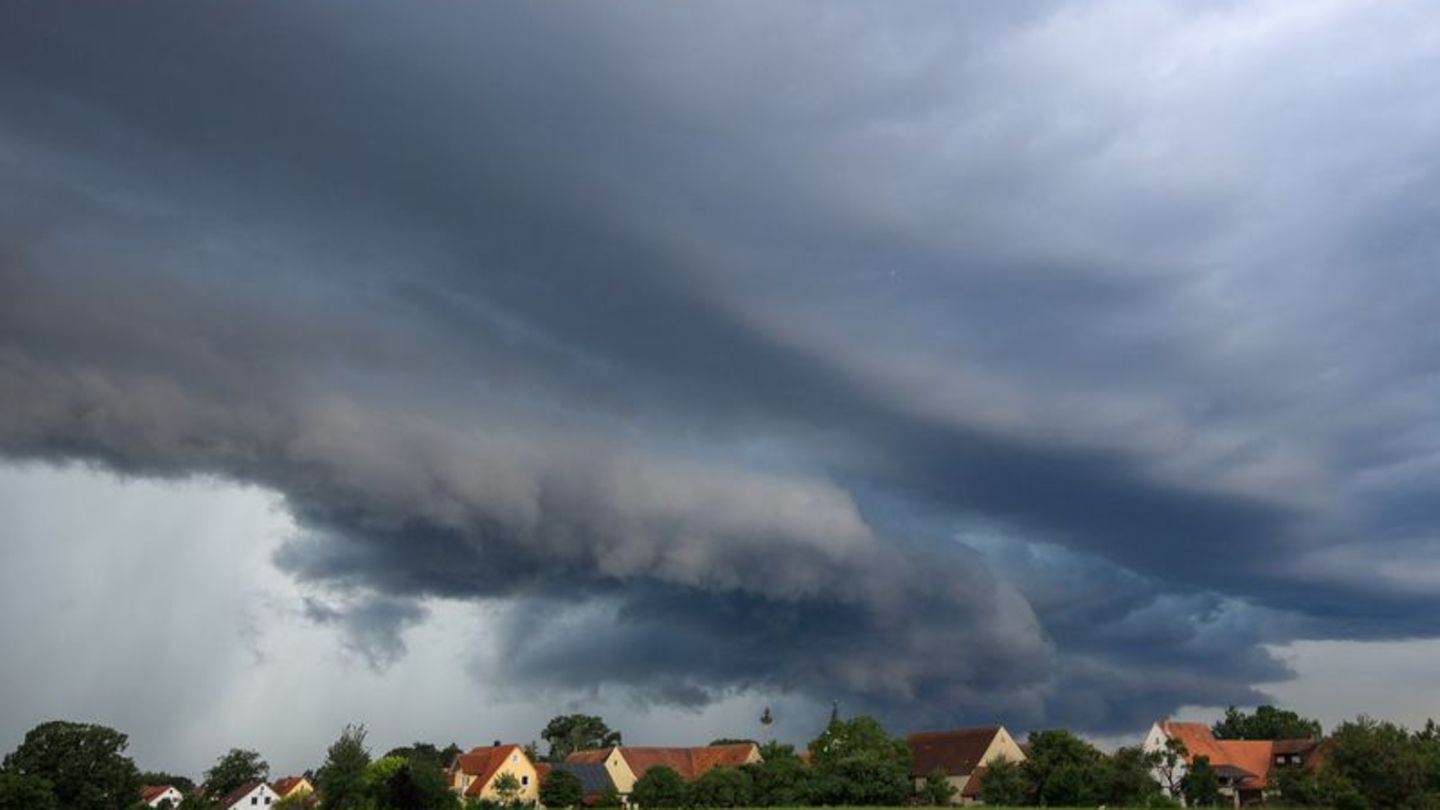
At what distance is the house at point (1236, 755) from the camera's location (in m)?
144

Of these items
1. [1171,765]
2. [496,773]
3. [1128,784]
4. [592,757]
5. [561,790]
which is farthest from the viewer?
[592,757]

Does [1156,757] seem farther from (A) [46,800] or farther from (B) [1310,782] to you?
(A) [46,800]

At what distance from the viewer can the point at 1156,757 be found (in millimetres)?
106812

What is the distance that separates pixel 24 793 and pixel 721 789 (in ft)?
227

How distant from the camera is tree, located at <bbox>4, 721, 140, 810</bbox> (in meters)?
134

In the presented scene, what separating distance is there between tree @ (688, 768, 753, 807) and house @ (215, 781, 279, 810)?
290ft

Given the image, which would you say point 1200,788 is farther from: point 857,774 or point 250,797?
point 250,797

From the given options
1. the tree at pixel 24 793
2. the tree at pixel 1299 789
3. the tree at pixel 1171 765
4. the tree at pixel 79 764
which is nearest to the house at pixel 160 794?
the tree at pixel 79 764

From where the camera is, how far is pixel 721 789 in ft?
349

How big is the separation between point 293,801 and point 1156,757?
71440mm

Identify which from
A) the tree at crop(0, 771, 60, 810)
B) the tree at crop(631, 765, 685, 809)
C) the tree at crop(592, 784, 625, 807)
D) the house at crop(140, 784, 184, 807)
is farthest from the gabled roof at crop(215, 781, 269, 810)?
the tree at crop(631, 765, 685, 809)

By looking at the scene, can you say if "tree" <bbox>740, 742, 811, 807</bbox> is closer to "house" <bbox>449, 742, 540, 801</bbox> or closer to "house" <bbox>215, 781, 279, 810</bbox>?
"house" <bbox>449, 742, 540, 801</bbox>

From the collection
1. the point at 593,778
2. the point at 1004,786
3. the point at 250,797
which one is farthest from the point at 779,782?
the point at 250,797

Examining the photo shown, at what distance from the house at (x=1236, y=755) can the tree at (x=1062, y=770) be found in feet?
129
